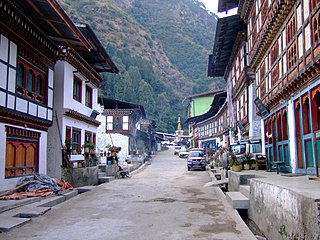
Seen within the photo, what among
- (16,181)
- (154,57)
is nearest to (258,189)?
(16,181)

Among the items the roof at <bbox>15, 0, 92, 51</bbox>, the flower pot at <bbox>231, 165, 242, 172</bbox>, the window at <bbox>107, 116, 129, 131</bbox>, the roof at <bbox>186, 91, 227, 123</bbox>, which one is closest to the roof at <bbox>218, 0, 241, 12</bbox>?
the roof at <bbox>15, 0, 92, 51</bbox>

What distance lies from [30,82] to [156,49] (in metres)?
111

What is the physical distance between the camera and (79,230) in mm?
8641

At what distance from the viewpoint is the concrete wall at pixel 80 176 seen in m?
18.1

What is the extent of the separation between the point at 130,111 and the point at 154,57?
77584 millimetres

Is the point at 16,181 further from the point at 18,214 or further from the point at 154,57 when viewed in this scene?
the point at 154,57

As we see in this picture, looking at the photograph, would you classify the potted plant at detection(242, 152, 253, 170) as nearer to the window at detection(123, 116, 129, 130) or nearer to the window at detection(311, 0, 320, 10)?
the window at detection(311, 0, 320, 10)

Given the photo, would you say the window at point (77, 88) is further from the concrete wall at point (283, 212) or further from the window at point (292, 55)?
the concrete wall at point (283, 212)

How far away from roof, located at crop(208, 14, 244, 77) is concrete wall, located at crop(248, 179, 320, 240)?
54.6ft

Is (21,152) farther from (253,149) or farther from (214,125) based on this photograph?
(214,125)

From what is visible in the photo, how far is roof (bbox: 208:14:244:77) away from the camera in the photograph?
82.4ft

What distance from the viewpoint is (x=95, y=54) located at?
2322cm

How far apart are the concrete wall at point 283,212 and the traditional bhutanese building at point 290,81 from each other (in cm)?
237

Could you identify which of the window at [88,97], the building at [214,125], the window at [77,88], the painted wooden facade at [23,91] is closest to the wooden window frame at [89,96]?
the window at [88,97]
